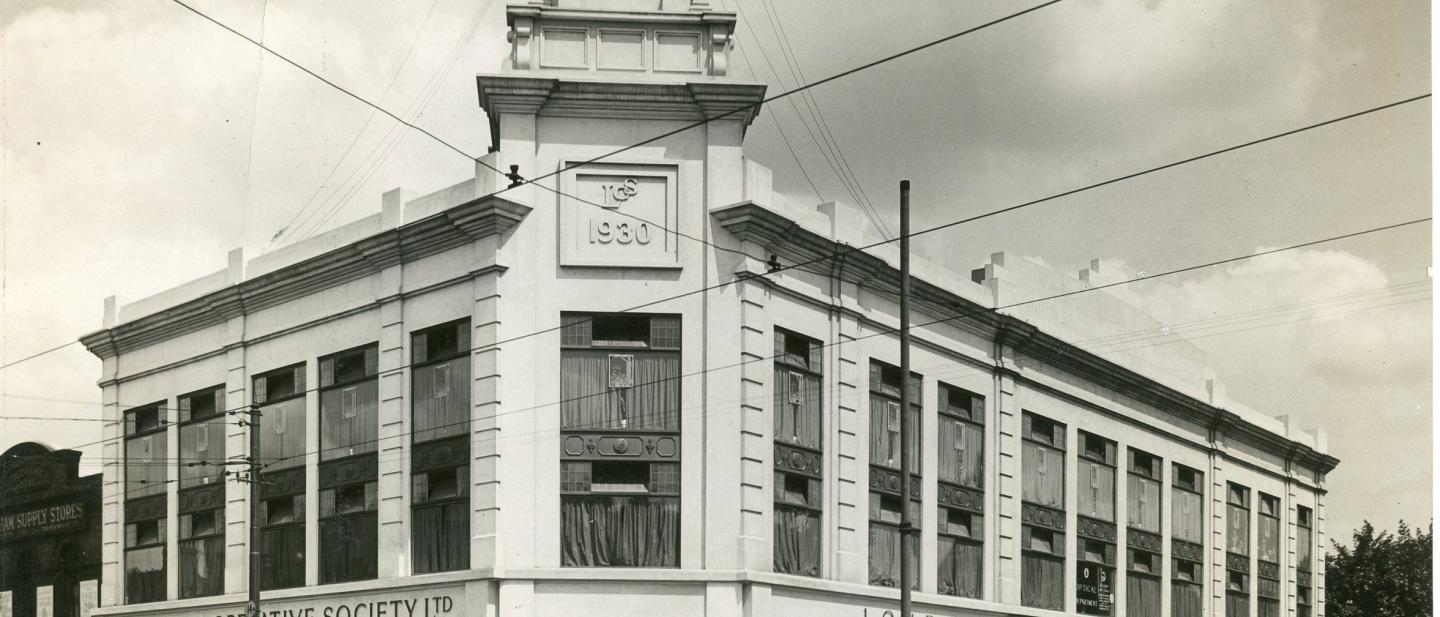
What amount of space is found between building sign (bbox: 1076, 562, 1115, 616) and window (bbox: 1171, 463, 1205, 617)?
318 centimetres

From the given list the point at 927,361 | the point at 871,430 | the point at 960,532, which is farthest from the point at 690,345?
the point at 960,532

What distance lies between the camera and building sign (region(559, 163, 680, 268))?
26.5 m

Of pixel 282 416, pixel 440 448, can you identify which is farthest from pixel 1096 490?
pixel 282 416

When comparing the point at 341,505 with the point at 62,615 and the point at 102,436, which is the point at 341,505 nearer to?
the point at 102,436

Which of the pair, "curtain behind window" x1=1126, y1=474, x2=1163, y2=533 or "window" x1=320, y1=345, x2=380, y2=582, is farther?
"curtain behind window" x1=1126, y1=474, x2=1163, y2=533

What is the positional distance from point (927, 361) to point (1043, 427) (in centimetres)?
564

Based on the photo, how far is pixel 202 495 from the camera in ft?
107

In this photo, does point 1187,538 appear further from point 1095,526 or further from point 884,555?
point 884,555

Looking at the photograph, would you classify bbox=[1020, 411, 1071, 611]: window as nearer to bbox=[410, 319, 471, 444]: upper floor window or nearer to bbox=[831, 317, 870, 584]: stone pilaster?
bbox=[831, 317, 870, 584]: stone pilaster

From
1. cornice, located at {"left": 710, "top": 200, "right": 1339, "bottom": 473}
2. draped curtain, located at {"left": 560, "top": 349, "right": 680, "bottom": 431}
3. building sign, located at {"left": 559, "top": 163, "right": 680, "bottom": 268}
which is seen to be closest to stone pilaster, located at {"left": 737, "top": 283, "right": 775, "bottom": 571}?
cornice, located at {"left": 710, "top": 200, "right": 1339, "bottom": 473}

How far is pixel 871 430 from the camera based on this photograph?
99.0ft

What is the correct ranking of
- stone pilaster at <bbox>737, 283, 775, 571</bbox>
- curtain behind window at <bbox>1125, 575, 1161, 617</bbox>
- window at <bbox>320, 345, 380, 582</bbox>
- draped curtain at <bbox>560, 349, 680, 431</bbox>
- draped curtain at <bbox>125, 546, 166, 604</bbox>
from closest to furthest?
1. stone pilaster at <bbox>737, 283, 775, 571</bbox>
2. draped curtain at <bbox>560, 349, 680, 431</bbox>
3. window at <bbox>320, 345, 380, 582</bbox>
4. draped curtain at <bbox>125, 546, 166, 604</bbox>
5. curtain behind window at <bbox>1125, 575, 1161, 617</bbox>

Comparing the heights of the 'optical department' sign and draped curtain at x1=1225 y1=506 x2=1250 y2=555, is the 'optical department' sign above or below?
below

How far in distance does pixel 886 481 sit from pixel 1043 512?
6987 mm
